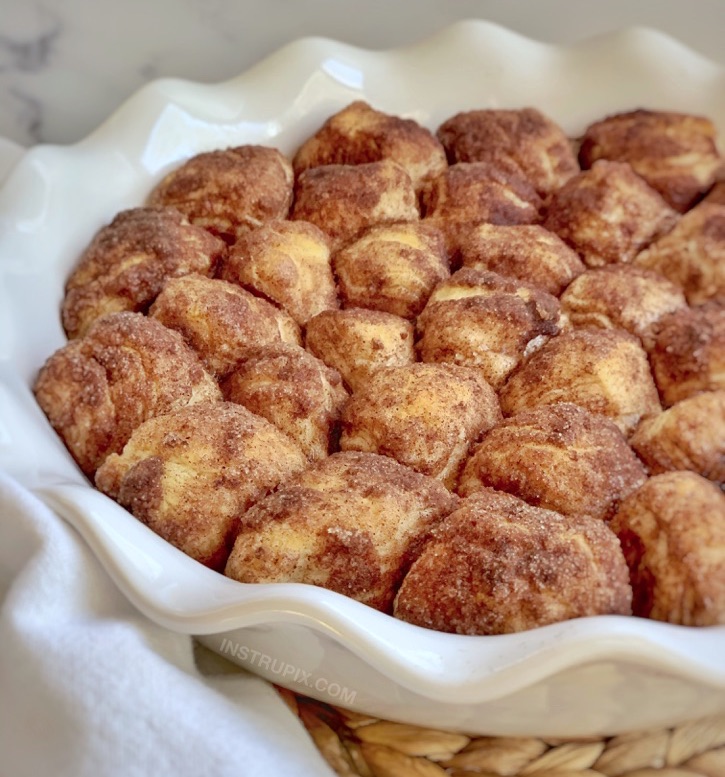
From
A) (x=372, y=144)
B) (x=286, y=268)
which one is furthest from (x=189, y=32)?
(x=286, y=268)

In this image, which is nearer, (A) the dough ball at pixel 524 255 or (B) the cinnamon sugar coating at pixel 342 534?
(B) the cinnamon sugar coating at pixel 342 534

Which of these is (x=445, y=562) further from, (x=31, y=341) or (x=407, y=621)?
(x=31, y=341)

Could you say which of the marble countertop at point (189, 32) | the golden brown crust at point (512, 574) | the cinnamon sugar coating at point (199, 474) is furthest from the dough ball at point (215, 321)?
the marble countertop at point (189, 32)

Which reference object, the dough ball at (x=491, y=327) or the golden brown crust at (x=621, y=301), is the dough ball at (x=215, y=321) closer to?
the dough ball at (x=491, y=327)

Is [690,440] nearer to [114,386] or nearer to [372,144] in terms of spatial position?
[114,386]


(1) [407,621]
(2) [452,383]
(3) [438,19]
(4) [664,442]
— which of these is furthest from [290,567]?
(3) [438,19]

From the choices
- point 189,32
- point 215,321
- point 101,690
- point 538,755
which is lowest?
point 538,755
